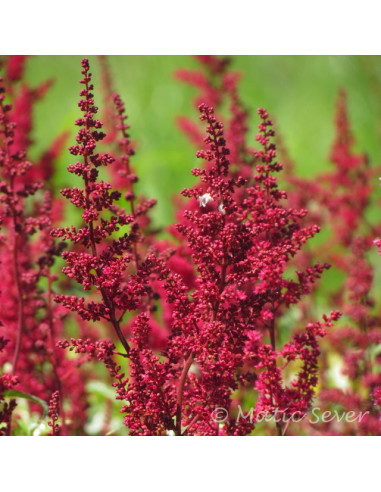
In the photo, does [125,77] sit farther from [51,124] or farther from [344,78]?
[344,78]

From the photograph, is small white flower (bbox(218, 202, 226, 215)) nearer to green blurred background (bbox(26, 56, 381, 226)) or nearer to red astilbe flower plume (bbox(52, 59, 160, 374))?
red astilbe flower plume (bbox(52, 59, 160, 374))

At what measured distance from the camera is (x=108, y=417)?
89.0 inches

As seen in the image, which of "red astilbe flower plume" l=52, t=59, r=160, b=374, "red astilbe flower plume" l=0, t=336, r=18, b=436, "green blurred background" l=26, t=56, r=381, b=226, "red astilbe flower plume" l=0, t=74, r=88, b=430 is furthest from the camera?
"green blurred background" l=26, t=56, r=381, b=226

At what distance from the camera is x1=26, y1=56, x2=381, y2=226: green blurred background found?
3.91 meters

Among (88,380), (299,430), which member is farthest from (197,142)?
(299,430)

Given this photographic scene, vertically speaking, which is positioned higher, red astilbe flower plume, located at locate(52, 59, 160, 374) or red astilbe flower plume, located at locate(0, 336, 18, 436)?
red astilbe flower plume, located at locate(52, 59, 160, 374)

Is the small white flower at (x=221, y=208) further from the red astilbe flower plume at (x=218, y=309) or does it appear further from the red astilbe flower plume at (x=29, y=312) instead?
the red astilbe flower plume at (x=29, y=312)

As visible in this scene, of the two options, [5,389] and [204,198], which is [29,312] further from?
[204,198]

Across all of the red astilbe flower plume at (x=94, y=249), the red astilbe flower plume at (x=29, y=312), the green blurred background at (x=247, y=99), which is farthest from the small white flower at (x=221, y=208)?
the green blurred background at (x=247, y=99)

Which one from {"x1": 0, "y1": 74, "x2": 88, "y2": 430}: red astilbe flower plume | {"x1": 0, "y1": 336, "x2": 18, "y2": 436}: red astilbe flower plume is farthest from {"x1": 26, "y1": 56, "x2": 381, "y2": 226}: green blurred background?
{"x1": 0, "y1": 336, "x2": 18, "y2": 436}: red astilbe flower plume

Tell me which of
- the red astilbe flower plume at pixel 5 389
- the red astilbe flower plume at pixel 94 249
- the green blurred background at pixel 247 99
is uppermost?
the green blurred background at pixel 247 99

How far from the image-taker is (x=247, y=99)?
14.5 feet

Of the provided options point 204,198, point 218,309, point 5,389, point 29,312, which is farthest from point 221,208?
point 29,312

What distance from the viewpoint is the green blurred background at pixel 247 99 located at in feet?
12.8
